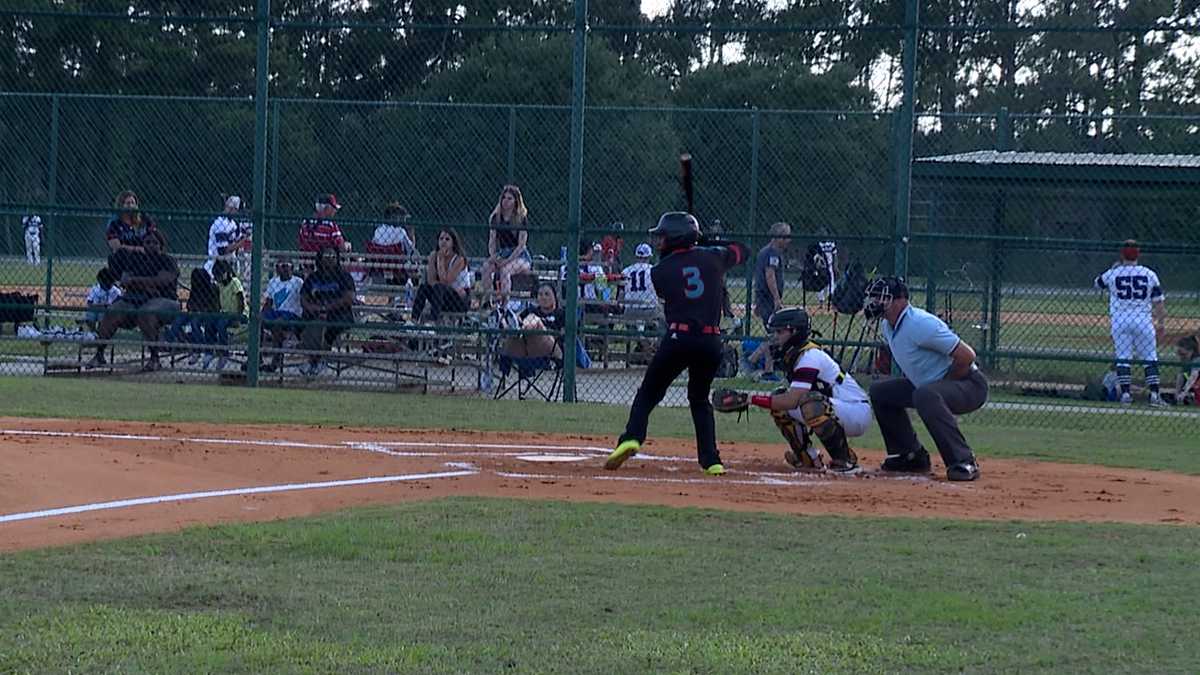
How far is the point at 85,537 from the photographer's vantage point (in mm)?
7309

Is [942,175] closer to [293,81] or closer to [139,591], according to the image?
[293,81]

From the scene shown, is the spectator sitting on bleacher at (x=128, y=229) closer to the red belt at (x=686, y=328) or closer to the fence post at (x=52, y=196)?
the fence post at (x=52, y=196)

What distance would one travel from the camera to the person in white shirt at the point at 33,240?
21859 millimetres

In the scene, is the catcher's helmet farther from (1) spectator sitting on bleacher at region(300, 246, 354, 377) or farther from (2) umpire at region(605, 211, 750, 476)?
(1) spectator sitting on bleacher at region(300, 246, 354, 377)

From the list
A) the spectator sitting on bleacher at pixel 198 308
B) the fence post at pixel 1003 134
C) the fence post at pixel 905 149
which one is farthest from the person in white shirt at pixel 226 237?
the fence post at pixel 1003 134

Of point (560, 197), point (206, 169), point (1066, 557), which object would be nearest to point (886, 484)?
point (1066, 557)

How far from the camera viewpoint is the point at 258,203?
16.0 m

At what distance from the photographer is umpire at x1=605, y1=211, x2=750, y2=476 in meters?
10.2

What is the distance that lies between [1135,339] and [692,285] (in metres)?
7.96

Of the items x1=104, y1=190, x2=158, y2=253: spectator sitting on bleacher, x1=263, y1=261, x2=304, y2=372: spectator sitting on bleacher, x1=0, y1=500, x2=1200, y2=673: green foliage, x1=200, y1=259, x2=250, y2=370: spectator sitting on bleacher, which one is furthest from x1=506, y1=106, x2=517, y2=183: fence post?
x1=0, y1=500, x2=1200, y2=673: green foliage

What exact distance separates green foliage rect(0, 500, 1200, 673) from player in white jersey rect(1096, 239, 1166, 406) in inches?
333

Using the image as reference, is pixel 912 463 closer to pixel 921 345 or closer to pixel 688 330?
pixel 921 345

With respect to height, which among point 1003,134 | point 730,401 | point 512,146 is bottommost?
point 730,401

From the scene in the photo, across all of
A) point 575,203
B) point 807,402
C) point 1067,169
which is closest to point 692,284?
point 807,402
